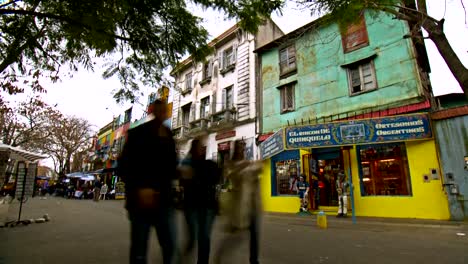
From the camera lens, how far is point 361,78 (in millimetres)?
11344

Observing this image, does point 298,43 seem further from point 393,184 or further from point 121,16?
point 121,16

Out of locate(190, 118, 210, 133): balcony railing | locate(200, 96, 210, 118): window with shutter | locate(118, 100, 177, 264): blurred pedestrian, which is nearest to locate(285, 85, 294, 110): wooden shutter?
locate(190, 118, 210, 133): balcony railing

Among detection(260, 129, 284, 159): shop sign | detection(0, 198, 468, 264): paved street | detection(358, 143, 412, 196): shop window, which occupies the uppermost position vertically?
detection(260, 129, 284, 159): shop sign

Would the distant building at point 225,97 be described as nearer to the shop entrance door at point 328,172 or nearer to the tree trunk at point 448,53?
the shop entrance door at point 328,172

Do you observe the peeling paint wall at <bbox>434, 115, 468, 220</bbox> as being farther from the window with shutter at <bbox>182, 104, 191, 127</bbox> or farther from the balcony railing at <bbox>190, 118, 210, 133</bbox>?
the window with shutter at <bbox>182, 104, 191, 127</bbox>

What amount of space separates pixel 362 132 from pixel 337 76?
340cm

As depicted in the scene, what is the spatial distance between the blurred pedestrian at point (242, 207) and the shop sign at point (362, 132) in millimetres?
7427

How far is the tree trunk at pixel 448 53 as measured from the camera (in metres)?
5.06

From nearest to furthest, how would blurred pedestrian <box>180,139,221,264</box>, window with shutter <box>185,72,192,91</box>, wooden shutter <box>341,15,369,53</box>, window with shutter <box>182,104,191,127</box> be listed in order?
blurred pedestrian <box>180,139,221,264</box> < wooden shutter <box>341,15,369,53</box> < window with shutter <box>182,104,191,127</box> < window with shutter <box>185,72,192,91</box>

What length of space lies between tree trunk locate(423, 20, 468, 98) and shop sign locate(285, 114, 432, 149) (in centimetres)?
447

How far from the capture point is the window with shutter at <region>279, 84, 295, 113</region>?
13703mm

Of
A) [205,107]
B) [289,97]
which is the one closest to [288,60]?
[289,97]

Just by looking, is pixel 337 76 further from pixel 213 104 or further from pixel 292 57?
pixel 213 104

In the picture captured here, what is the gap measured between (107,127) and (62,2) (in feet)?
125
